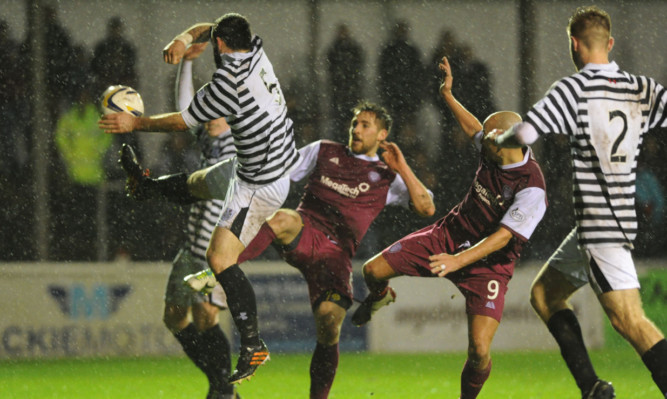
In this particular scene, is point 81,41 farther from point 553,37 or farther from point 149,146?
point 553,37

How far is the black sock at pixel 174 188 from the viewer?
20.3ft

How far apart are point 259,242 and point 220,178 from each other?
425mm

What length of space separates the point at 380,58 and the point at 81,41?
2.76 metres

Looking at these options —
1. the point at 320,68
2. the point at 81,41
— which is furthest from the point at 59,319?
the point at 320,68

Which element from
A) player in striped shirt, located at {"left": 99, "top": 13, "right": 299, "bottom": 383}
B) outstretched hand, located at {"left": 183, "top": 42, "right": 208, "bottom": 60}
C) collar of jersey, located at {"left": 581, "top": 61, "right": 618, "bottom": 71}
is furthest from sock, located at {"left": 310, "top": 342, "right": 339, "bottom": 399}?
collar of jersey, located at {"left": 581, "top": 61, "right": 618, "bottom": 71}

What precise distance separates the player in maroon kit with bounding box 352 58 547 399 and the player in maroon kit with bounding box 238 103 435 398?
31 cm

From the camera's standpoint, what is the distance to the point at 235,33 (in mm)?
5520

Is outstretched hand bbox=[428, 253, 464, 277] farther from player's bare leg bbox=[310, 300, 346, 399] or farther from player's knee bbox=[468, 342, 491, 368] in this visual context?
player's bare leg bbox=[310, 300, 346, 399]

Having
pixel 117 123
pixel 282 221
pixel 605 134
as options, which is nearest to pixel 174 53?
pixel 117 123

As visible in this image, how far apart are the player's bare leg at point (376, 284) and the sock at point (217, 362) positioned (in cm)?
86

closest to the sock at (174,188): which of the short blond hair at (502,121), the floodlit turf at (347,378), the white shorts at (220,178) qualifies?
the white shorts at (220,178)

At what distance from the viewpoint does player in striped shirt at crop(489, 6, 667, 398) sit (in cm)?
470

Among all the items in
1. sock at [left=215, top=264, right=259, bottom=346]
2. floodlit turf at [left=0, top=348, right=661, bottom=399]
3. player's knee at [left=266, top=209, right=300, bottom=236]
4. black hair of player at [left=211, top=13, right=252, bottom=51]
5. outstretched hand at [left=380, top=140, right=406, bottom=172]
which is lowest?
floodlit turf at [left=0, top=348, right=661, bottom=399]

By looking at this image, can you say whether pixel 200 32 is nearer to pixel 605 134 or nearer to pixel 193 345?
pixel 193 345
